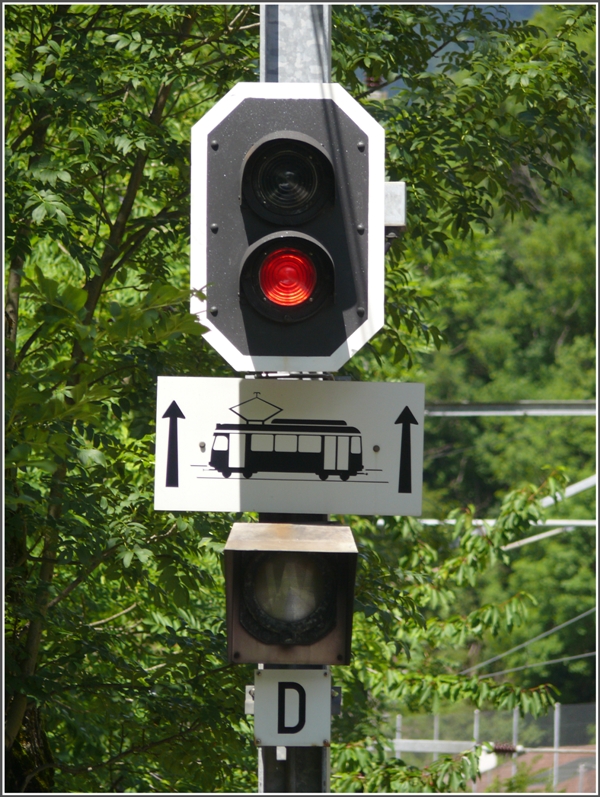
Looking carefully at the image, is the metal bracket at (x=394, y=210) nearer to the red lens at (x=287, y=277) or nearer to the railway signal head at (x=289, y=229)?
the railway signal head at (x=289, y=229)

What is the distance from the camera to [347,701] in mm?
7051

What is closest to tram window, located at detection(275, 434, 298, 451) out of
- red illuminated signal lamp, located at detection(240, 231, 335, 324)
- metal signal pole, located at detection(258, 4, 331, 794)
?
metal signal pole, located at detection(258, 4, 331, 794)

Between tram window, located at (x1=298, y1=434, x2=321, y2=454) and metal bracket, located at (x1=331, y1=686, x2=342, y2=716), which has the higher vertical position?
tram window, located at (x1=298, y1=434, x2=321, y2=454)

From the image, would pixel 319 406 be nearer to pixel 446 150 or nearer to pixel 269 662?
pixel 269 662

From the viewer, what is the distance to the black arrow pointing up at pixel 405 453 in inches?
108

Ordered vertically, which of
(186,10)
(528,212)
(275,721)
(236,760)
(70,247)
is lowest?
(236,760)

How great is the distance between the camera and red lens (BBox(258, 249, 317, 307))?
8.54 feet

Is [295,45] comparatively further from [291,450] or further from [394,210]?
[291,450]

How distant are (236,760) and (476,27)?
4.63 metres

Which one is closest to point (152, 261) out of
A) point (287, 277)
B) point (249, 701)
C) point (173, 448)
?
point (173, 448)

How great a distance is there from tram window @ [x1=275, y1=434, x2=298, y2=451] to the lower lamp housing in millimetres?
242

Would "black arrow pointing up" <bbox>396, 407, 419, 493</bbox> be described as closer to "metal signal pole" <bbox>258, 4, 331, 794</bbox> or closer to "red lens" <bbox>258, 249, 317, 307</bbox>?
"metal signal pole" <bbox>258, 4, 331, 794</bbox>

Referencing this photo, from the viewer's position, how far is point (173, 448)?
2.78m

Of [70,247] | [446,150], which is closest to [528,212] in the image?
[446,150]
